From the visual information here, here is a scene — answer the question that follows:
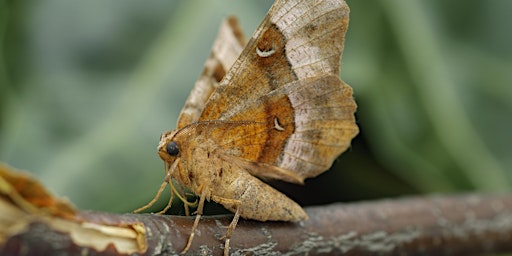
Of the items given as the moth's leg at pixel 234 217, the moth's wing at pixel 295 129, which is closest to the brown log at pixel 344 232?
the moth's leg at pixel 234 217

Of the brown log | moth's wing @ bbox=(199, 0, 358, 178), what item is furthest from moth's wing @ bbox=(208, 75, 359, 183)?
the brown log

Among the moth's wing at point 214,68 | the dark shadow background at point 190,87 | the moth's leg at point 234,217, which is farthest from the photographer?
the dark shadow background at point 190,87

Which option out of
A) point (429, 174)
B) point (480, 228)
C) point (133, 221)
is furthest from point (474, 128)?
point (133, 221)

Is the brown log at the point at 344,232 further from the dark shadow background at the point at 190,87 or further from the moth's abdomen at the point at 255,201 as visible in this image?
the dark shadow background at the point at 190,87

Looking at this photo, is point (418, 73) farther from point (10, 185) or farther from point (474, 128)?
point (10, 185)

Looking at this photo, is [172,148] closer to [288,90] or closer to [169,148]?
[169,148]

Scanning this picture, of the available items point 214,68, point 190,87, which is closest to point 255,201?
point 214,68

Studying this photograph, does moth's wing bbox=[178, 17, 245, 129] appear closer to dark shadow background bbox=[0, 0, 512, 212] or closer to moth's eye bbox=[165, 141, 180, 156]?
moth's eye bbox=[165, 141, 180, 156]
